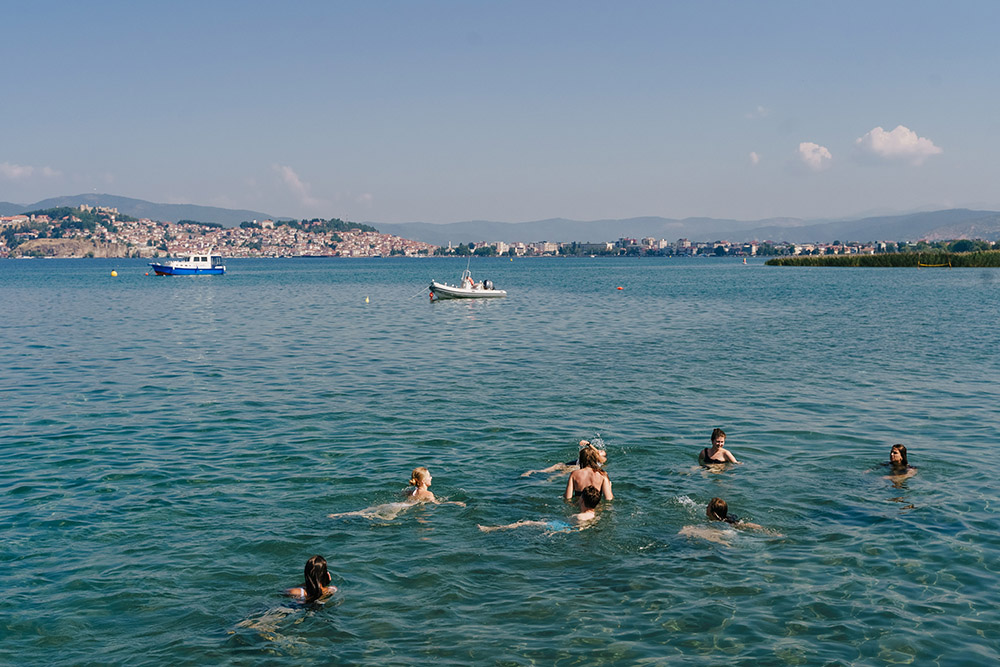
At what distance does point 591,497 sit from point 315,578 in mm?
5602

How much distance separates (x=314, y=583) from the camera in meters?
11.0

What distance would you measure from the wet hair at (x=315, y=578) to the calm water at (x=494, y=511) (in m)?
0.21

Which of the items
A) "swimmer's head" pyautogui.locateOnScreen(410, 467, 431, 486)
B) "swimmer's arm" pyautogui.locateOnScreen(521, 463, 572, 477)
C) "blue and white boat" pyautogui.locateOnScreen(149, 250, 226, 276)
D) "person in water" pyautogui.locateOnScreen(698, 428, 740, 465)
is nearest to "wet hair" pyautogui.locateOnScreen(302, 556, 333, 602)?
"swimmer's head" pyautogui.locateOnScreen(410, 467, 431, 486)

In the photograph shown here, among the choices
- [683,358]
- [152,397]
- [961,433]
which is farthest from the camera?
[683,358]

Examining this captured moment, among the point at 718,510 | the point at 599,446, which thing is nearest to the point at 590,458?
the point at 718,510

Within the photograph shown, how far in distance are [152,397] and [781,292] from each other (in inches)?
3003

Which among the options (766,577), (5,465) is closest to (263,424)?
(5,465)

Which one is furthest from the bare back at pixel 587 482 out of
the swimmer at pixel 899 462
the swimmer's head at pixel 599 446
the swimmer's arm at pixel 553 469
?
the swimmer at pixel 899 462

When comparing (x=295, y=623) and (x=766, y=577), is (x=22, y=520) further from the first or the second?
(x=766, y=577)

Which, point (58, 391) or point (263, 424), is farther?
point (58, 391)

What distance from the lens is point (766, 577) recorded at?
1188 cm

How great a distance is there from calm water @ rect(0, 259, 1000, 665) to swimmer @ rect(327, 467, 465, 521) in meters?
0.32

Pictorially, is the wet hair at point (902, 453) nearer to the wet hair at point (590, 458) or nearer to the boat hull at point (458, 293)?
the wet hair at point (590, 458)

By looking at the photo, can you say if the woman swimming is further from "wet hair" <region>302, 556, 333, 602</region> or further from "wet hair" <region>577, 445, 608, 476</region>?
"wet hair" <region>302, 556, 333, 602</region>
